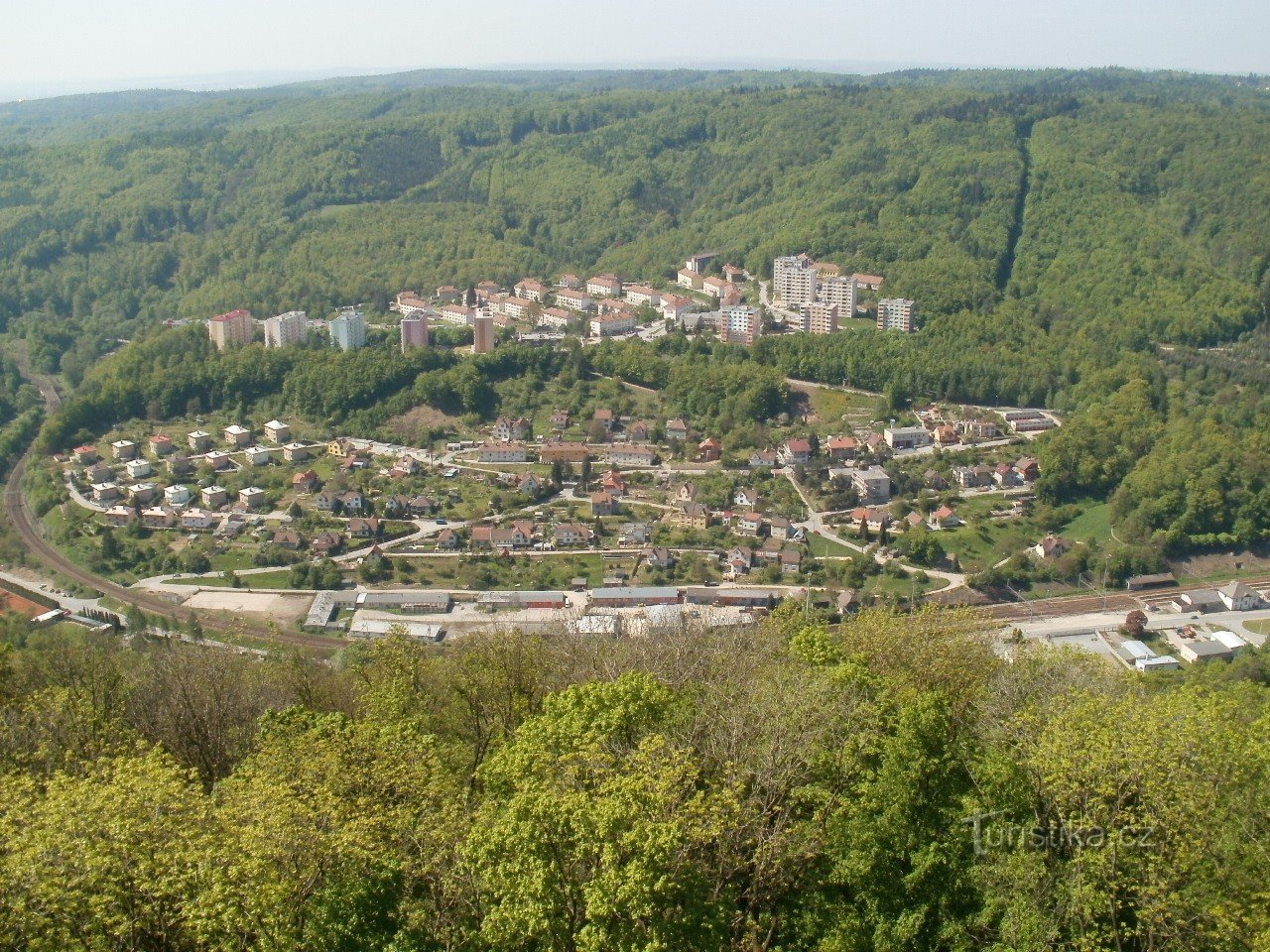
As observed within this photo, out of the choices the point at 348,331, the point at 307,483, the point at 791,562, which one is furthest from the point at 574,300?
the point at 791,562

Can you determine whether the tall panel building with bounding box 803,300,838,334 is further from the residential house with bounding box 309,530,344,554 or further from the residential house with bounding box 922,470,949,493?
the residential house with bounding box 309,530,344,554

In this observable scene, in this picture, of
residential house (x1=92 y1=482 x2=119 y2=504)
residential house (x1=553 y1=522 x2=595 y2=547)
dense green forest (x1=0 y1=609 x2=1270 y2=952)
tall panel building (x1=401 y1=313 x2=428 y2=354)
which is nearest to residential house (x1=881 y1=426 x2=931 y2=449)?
residential house (x1=553 y1=522 x2=595 y2=547)

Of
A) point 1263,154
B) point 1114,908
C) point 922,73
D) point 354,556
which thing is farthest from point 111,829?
point 922,73

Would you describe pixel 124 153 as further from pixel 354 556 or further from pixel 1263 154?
pixel 1263 154

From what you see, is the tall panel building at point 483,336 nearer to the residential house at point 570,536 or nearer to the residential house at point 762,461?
the residential house at point 762,461

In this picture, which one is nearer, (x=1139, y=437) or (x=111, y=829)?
(x=111, y=829)

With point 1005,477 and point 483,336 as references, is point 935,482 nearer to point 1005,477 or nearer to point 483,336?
point 1005,477
